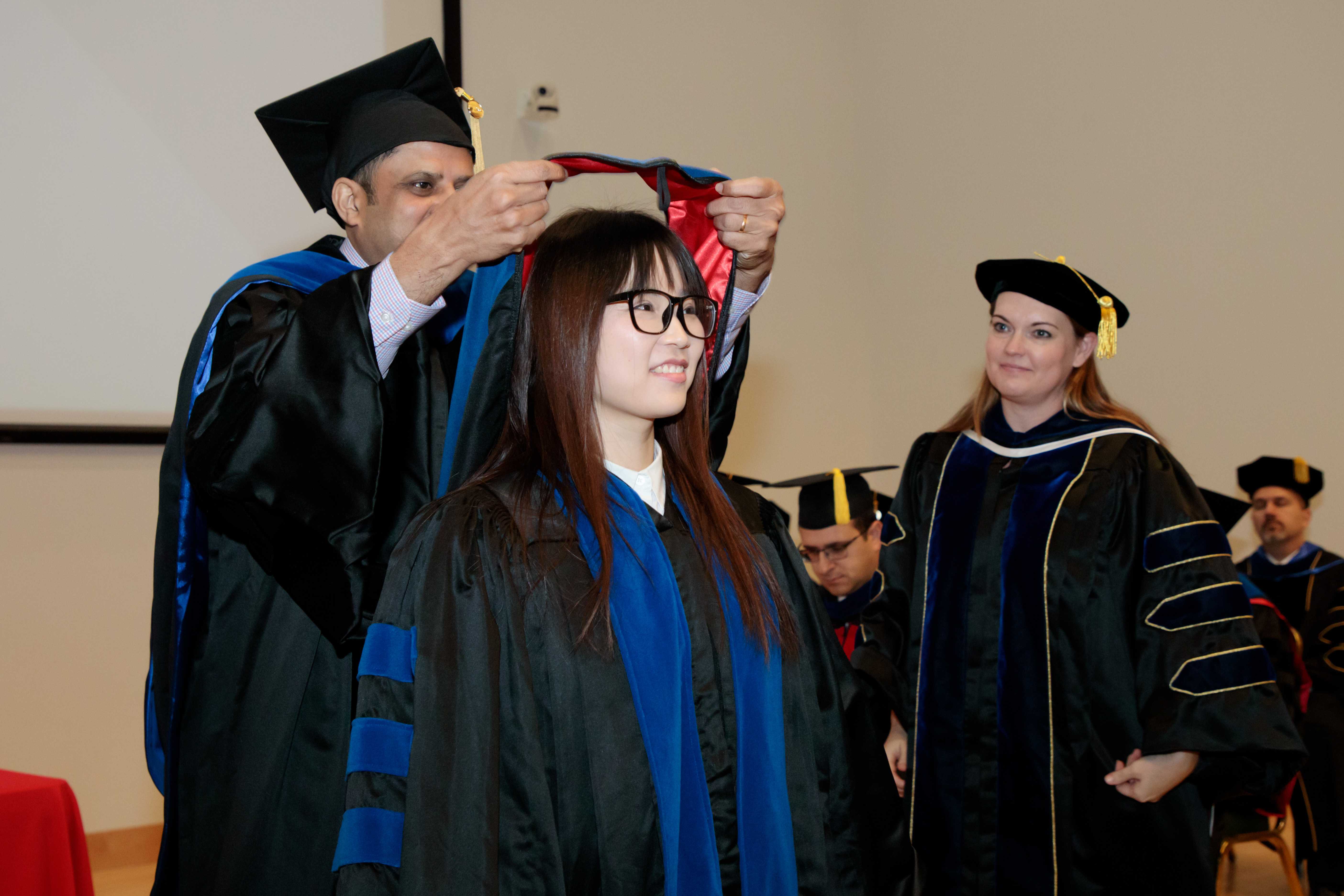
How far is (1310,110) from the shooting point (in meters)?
5.19

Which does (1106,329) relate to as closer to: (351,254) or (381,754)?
(351,254)

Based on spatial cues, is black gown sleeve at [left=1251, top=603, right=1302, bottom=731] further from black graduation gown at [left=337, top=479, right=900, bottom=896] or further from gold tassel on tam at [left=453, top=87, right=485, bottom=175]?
gold tassel on tam at [left=453, top=87, right=485, bottom=175]

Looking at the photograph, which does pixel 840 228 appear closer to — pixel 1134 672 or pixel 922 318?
pixel 922 318

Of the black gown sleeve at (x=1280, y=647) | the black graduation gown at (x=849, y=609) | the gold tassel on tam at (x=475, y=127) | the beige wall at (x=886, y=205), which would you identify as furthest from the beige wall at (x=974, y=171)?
the gold tassel on tam at (x=475, y=127)

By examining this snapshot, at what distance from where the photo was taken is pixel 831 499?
4145 millimetres

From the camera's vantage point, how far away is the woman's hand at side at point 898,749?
287 centimetres

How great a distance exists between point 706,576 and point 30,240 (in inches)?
170

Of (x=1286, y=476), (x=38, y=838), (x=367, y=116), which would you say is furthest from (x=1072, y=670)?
(x=1286, y=476)

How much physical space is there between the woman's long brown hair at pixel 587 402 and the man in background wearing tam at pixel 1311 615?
11.9 feet

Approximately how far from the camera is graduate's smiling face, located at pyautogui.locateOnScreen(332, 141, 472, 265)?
2.13 m

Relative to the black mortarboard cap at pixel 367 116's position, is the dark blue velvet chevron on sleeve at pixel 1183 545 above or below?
below

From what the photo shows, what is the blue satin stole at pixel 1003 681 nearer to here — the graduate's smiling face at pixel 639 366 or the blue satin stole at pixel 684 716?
the blue satin stole at pixel 684 716

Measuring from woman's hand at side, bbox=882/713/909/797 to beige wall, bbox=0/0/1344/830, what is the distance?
339 centimetres

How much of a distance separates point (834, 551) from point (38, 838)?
280 cm
